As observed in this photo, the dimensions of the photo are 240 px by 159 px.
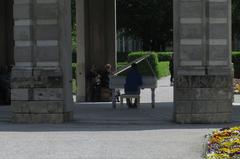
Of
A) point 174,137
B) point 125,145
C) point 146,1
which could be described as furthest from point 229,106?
point 146,1

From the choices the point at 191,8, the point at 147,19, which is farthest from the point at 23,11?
the point at 147,19

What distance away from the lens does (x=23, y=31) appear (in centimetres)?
1919

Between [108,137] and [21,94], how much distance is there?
186 inches

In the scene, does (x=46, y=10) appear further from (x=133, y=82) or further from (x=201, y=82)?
Result: (x=133, y=82)

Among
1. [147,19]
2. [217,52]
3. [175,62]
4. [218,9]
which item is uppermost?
[147,19]

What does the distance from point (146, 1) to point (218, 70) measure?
48854 millimetres

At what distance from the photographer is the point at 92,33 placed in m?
29.4

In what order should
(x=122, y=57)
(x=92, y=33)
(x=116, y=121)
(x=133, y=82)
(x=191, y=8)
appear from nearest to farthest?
1. (x=191, y=8)
2. (x=116, y=121)
3. (x=133, y=82)
4. (x=92, y=33)
5. (x=122, y=57)

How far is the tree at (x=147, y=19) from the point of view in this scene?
6731 centimetres

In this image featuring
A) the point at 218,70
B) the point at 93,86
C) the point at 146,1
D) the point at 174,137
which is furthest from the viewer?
the point at 146,1

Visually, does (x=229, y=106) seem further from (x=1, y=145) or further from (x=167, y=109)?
(x=1, y=145)

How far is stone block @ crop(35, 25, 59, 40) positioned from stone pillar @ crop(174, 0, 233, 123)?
3.42 m

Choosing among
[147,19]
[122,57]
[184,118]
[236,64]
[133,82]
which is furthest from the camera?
[122,57]

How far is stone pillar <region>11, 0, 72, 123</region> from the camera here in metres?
19.0
